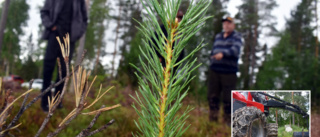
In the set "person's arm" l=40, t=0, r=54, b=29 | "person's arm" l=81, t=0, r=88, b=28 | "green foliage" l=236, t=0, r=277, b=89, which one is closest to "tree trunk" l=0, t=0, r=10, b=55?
"person's arm" l=40, t=0, r=54, b=29

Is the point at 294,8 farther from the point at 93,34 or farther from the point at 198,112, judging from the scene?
the point at 93,34

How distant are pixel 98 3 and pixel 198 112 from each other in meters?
0.85

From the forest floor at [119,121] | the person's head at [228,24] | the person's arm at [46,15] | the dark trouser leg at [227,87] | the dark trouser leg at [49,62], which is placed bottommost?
the forest floor at [119,121]

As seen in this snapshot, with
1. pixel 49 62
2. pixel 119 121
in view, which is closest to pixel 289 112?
pixel 119 121

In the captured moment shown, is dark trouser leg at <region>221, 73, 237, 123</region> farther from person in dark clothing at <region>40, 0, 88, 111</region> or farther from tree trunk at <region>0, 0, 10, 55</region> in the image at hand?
tree trunk at <region>0, 0, 10, 55</region>

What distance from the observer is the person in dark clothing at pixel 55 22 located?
1.56 m

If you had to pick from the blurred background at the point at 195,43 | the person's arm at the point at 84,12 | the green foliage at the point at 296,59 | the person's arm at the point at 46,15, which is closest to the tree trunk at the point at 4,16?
the blurred background at the point at 195,43

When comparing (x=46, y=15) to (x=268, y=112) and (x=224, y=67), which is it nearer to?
(x=224, y=67)

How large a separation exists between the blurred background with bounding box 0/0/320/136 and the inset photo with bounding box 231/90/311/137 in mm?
269

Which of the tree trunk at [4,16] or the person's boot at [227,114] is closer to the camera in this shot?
the person's boot at [227,114]

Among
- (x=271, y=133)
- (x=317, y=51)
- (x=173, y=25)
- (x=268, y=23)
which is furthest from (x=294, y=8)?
(x=173, y=25)

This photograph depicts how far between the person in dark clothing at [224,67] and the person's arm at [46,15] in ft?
3.13

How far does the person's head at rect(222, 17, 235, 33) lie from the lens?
143 cm

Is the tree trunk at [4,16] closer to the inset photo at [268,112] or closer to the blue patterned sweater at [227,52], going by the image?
the blue patterned sweater at [227,52]
